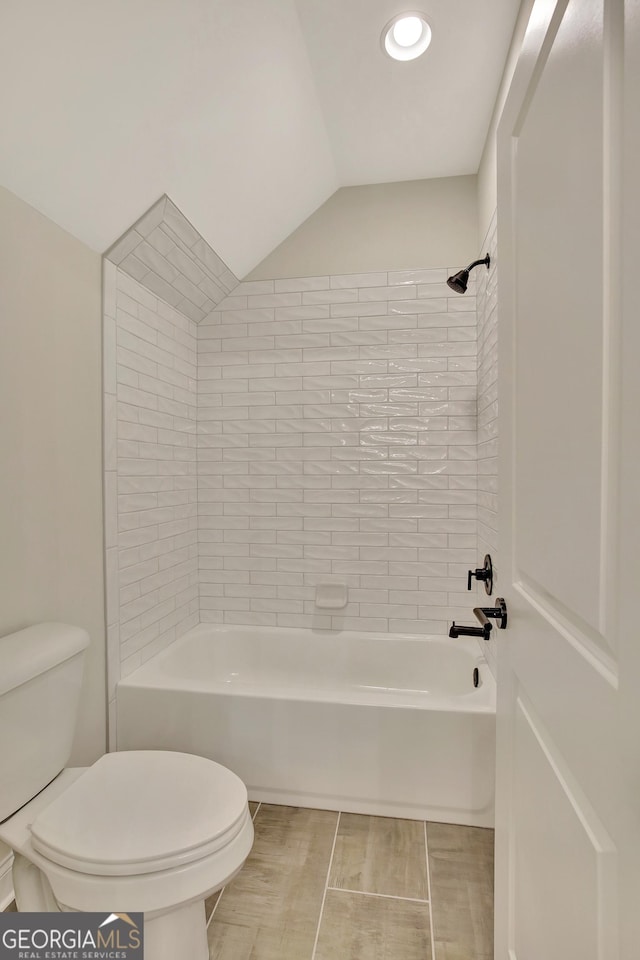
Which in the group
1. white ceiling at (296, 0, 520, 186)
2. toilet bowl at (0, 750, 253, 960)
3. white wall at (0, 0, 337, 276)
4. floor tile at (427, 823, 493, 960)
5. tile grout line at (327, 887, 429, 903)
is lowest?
tile grout line at (327, 887, 429, 903)

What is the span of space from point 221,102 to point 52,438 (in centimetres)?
126

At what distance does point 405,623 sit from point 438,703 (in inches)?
27.3

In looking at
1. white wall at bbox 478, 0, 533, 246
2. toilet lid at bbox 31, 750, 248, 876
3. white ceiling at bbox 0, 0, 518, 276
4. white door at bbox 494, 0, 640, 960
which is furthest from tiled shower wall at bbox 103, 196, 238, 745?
white door at bbox 494, 0, 640, 960

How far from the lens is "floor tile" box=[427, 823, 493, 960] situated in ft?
4.38

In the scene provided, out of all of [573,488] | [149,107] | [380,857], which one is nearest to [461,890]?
[380,857]

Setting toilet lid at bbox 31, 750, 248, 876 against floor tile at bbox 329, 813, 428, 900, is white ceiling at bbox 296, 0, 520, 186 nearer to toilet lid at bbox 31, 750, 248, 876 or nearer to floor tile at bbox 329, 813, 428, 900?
toilet lid at bbox 31, 750, 248, 876

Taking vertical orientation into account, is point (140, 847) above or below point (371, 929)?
above

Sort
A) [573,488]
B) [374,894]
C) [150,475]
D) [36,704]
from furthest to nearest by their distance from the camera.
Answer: [150,475] < [374,894] < [36,704] < [573,488]

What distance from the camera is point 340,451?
2.56 metres

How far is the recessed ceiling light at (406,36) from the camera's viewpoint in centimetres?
161

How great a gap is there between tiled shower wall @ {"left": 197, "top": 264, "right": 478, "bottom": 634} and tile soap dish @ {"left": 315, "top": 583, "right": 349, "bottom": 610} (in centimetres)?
5

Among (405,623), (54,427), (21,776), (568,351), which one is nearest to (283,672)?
(405,623)

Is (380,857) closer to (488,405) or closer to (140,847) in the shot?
(140,847)

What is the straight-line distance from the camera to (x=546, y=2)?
2.49 feet
